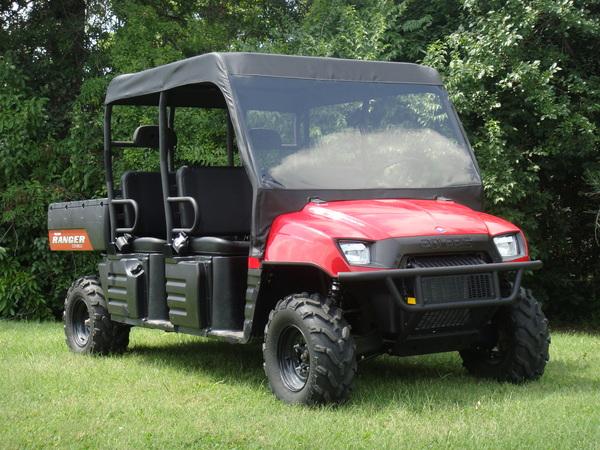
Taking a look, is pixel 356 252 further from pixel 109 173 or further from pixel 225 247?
pixel 109 173

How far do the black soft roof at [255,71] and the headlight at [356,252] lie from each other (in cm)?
154

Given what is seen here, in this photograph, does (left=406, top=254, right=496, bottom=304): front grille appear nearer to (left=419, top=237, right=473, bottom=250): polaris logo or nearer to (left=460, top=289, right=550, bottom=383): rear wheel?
(left=419, top=237, right=473, bottom=250): polaris logo

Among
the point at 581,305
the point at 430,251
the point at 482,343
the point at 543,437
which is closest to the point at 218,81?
the point at 430,251

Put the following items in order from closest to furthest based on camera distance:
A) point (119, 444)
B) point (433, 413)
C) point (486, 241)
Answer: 1. point (119, 444)
2. point (433, 413)
3. point (486, 241)

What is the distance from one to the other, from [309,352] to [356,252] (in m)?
0.66

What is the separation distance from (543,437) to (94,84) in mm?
10338

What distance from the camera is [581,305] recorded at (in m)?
15.5

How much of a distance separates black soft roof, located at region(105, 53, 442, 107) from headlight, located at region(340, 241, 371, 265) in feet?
5.05

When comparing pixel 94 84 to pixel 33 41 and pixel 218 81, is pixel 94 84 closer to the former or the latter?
pixel 33 41

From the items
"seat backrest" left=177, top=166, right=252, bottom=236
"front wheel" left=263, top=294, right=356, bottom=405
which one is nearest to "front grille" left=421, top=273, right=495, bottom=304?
"front wheel" left=263, top=294, right=356, bottom=405

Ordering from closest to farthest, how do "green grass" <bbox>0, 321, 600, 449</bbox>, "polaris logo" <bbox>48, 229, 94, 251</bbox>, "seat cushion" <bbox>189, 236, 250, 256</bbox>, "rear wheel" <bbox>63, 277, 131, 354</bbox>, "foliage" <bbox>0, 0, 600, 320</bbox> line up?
"green grass" <bbox>0, 321, 600, 449</bbox> < "seat cushion" <bbox>189, 236, 250, 256</bbox> < "rear wheel" <bbox>63, 277, 131, 354</bbox> < "polaris logo" <bbox>48, 229, 94, 251</bbox> < "foliage" <bbox>0, 0, 600, 320</bbox>

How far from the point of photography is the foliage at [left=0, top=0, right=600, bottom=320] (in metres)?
12.0

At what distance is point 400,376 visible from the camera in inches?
299

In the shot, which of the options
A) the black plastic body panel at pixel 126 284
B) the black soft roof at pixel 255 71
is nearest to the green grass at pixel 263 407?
the black plastic body panel at pixel 126 284
